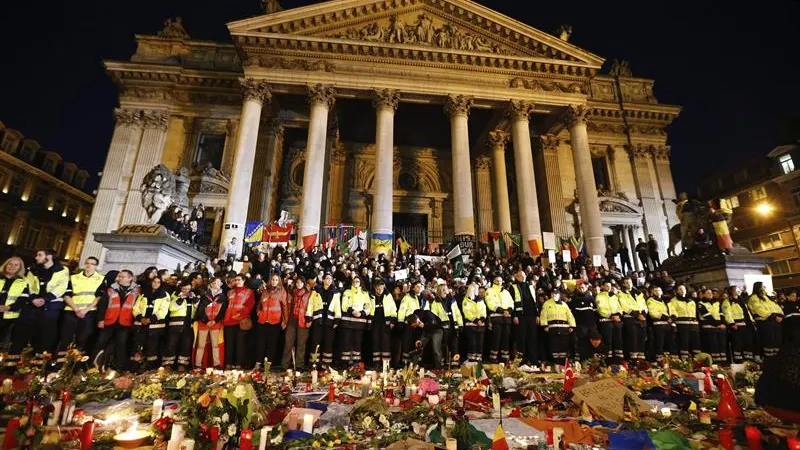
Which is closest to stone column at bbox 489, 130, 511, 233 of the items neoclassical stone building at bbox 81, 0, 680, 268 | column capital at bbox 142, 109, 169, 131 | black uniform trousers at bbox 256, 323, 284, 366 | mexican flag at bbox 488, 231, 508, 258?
neoclassical stone building at bbox 81, 0, 680, 268

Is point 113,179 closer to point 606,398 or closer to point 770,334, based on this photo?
point 606,398

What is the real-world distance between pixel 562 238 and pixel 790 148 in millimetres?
24775

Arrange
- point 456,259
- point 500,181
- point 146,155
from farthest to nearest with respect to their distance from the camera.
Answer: point 500,181 → point 146,155 → point 456,259

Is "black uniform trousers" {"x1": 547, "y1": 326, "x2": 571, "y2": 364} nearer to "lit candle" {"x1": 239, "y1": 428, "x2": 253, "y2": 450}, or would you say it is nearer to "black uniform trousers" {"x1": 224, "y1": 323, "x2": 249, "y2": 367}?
"black uniform trousers" {"x1": 224, "y1": 323, "x2": 249, "y2": 367}

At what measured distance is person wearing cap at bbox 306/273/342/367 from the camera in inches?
330

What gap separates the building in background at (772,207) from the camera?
98.3ft

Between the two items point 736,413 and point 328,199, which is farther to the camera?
point 328,199

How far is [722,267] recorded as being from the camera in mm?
13492

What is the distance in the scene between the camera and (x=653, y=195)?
2608 cm

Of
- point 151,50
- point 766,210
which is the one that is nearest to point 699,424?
point 151,50

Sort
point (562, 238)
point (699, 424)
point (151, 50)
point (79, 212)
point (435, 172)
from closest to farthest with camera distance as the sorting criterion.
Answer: point (699, 424)
point (562, 238)
point (151, 50)
point (435, 172)
point (79, 212)

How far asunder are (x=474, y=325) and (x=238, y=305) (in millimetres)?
5460

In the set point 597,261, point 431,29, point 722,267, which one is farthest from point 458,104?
point 722,267

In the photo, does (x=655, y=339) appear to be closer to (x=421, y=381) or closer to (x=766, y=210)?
(x=421, y=381)
